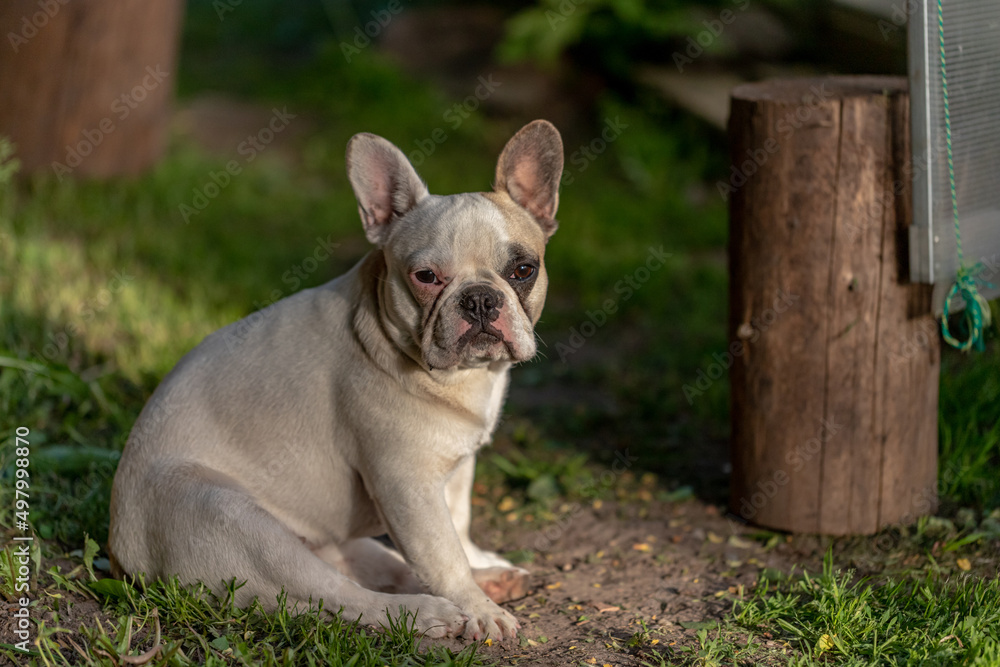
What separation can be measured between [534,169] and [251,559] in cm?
186

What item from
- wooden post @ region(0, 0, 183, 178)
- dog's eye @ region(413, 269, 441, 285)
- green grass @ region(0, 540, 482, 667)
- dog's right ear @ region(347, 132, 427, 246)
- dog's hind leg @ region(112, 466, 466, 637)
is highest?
→ wooden post @ region(0, 0, 183, 178)

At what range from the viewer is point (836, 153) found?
4188mm

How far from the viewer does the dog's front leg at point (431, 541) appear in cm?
355

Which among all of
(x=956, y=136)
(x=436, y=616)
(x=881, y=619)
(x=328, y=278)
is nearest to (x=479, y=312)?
(x=436, y=616)

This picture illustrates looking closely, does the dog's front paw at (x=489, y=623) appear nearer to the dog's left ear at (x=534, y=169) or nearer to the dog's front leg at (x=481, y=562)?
the dog's front leg at (x=481, y=562)

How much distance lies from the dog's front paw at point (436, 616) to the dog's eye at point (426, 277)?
1179mm

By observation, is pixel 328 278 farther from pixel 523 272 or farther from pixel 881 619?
pixel 881 619

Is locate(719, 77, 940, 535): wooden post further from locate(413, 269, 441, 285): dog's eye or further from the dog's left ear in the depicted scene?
locate(413, 269, 441, 285): dog's eye

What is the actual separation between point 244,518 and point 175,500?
11.2 inches

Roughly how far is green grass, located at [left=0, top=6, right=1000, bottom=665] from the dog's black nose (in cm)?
117

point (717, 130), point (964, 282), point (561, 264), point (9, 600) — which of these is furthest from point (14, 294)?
point (717, 130)

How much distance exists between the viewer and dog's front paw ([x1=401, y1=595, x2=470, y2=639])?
346 cm

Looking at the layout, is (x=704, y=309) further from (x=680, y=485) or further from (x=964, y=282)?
(x=964, y=282)

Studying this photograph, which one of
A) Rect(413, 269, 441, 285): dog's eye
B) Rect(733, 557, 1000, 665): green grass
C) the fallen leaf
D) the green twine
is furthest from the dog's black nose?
the green twine
